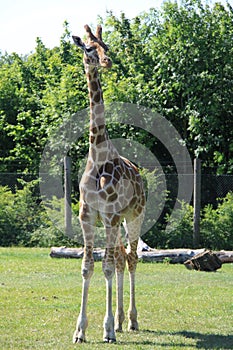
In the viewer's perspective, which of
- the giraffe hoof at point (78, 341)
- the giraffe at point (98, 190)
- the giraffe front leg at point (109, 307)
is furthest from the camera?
the giraffe at point (98, 190)

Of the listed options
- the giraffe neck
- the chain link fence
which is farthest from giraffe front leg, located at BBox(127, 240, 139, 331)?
the chain link fence

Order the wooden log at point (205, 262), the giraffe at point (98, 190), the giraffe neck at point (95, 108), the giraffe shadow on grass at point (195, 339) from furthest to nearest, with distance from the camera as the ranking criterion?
the wooden log at point (205, 262), the giraffe neck at point (95, 108), the giraffe at point (98, 190), the giraffe shadow on grass at point (195, 339)

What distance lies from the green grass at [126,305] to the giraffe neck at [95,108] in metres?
2.39

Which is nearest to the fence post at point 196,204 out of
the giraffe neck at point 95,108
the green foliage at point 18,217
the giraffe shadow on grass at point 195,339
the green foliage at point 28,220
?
the green foliage at point 28,220

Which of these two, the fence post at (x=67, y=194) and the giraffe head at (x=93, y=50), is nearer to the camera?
the giraffe head at (x=93, y=50)

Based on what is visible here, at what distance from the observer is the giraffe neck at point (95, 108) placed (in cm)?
835

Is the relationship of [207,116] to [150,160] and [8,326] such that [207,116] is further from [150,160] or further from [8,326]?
[8,326]

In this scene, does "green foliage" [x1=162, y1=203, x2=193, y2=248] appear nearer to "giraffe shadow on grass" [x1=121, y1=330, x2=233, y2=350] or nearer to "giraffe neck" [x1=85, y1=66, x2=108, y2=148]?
"giraffe shadow on grass" [x1=121, y1=330, x2=233, y2=350]

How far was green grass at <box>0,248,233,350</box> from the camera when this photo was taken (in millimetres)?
8008

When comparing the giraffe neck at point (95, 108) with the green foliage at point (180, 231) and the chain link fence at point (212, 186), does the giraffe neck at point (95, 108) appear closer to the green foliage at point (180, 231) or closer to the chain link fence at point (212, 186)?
the green foliage at point (180, 231)

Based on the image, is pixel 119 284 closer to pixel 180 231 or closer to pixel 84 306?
pixel 84 306

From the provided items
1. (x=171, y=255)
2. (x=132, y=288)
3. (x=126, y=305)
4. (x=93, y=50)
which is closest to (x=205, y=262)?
(x=171, y=255)

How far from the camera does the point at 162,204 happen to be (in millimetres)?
18172

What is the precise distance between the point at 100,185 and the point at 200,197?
32.0 feet
